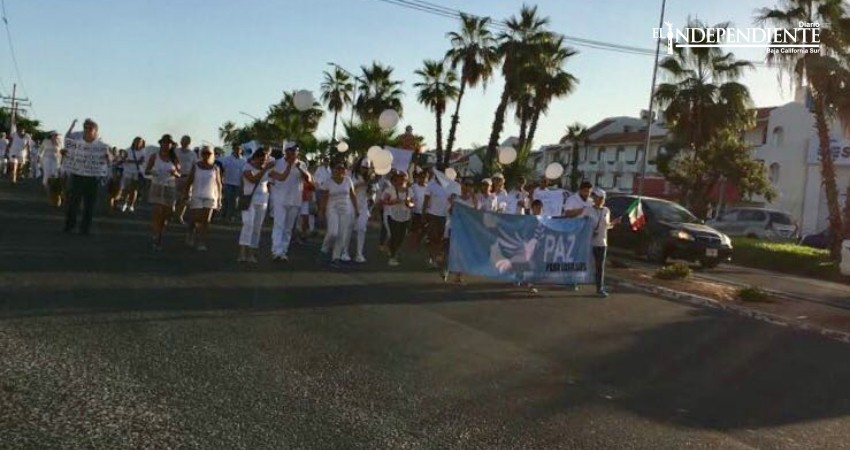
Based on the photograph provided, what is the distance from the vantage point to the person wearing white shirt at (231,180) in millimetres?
18594

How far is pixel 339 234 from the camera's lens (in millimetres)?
12828

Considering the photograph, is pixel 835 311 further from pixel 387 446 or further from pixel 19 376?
pixel 19 376

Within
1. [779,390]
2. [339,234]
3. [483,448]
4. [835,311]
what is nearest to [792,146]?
[835,311]

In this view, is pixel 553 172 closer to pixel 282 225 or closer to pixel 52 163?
pixel 282 225

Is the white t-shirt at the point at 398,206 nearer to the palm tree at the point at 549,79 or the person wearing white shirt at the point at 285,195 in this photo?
the person wearing white shirt at the point at 285,195

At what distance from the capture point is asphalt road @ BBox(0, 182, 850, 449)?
503cm

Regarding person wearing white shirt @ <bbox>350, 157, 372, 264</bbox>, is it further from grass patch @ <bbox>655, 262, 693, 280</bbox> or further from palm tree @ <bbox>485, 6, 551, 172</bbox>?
palm tree @ <bbox>485, 6, 551, 172</bbox>

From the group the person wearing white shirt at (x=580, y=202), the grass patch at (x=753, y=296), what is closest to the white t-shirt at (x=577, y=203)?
the person wearing white shirt at (x=580, y=202)

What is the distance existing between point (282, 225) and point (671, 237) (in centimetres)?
967

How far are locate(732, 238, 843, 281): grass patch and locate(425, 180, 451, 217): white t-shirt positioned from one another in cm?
1191

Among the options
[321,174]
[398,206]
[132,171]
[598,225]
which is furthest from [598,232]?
[132,171]

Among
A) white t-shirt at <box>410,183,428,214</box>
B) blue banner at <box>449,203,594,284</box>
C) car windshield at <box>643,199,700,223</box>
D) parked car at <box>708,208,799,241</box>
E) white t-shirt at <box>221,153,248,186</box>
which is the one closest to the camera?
blue banner at <box>449,203,594,284</box>

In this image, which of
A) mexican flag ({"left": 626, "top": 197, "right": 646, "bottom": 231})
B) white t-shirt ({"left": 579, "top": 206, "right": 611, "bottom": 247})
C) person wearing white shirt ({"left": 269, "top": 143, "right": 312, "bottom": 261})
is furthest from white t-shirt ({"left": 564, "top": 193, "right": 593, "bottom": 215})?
mexican flag ({"left": 626, "top": 197, "right": 646, "bottom": 231})

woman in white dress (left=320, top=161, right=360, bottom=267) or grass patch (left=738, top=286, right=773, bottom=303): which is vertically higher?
woman in white dress (left=320, top=161, right=360, bottom=267)
